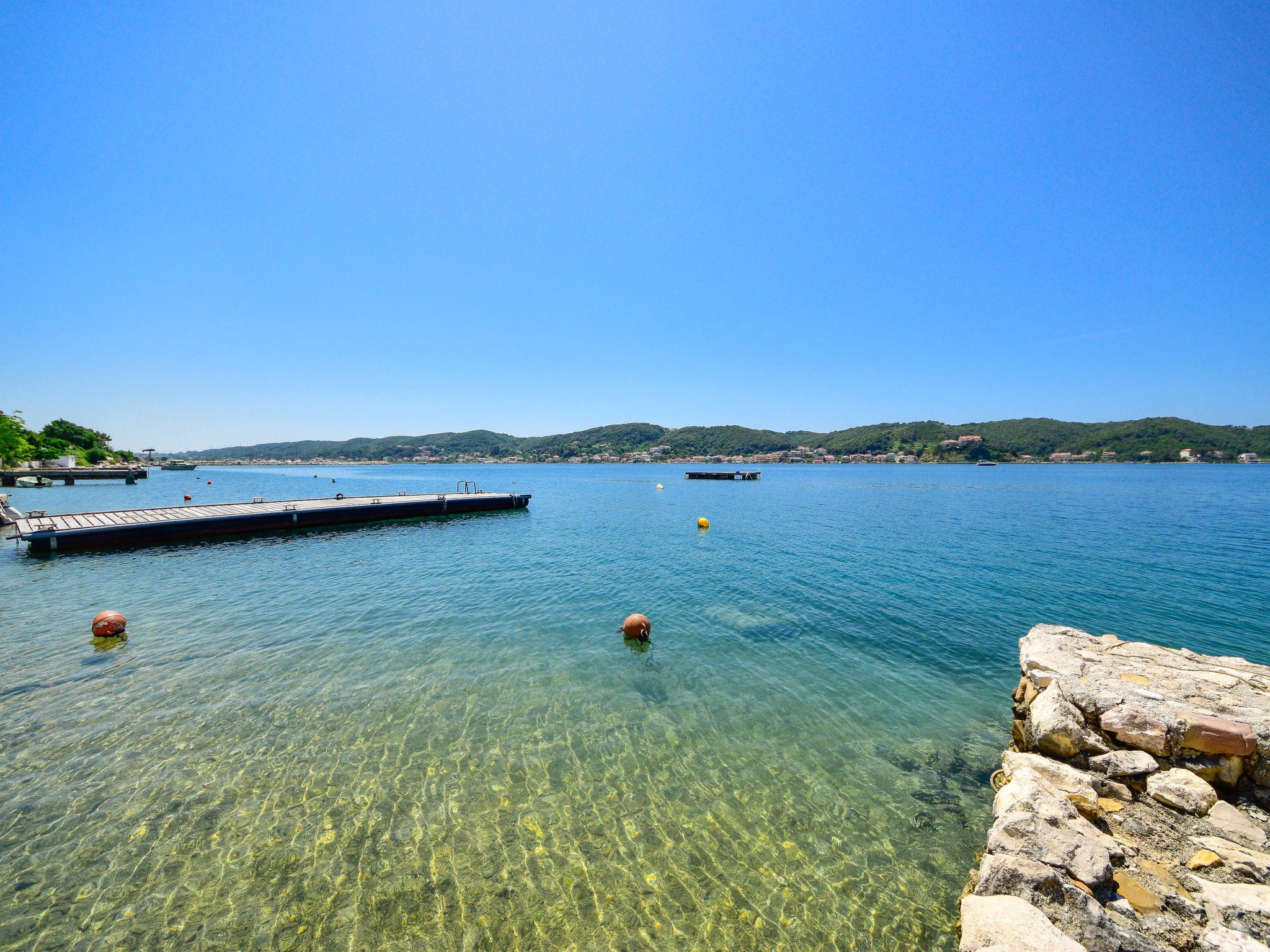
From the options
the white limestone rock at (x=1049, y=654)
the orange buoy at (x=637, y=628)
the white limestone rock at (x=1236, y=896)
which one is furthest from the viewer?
the orange buoy at (x=637, y=628)

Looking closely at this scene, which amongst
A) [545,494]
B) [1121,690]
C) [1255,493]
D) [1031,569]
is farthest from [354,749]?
[1255,493]

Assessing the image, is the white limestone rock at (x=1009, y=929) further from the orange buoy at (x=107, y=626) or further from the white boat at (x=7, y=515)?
the white boat at (x=7, y=515)

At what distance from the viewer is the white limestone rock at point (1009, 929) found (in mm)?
4188

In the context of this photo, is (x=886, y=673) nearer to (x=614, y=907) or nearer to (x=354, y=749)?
(x=614, y=907)

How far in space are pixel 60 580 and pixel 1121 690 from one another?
33659 mm

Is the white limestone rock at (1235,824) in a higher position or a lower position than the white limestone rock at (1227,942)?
lower

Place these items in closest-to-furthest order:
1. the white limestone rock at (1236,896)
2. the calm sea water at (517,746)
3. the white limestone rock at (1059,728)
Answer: the white limestone rock at (1236,896), the calm sea water at (517,746), the white limestone rock at (1059,728)

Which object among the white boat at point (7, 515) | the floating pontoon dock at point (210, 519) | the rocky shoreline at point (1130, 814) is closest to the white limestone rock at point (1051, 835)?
the rocky shoreline at point (1130, 814)

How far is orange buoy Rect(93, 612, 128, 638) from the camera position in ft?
41.8

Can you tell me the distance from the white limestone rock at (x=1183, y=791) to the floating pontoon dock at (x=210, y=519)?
40384 mm

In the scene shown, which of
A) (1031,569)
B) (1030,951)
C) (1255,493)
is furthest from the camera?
(1255,493)

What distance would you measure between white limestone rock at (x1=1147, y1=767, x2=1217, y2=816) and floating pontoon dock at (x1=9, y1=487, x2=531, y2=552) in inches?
1590

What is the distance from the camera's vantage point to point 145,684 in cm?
1034

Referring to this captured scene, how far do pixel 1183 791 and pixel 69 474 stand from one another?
111863 millimetres
